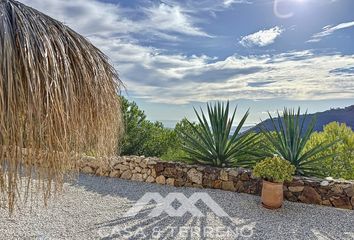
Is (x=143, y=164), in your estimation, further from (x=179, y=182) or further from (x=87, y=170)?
(x=87, y=170)

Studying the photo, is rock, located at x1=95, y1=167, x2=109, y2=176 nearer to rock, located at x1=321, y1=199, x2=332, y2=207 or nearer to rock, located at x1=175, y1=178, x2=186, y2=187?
rock, located at x1=175, y1=178, x2=186, y2=187

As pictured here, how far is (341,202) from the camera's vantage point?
17.3 feet

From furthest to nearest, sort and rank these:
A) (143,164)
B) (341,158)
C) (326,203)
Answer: (143,164) → (341,158) → (326,203)

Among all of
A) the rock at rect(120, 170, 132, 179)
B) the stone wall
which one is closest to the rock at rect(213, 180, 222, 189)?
the stone wall

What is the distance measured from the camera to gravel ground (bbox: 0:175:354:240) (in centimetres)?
392

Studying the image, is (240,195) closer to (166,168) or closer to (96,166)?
(166,168)

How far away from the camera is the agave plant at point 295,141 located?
5.98 metres

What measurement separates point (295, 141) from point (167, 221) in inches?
132

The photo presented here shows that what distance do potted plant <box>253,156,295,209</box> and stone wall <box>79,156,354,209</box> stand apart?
0.59 m

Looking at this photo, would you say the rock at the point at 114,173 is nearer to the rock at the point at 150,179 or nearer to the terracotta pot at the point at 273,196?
the rock at the point at 150,179

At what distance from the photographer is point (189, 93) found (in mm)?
9312

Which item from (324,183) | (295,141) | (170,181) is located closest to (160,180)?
(170,181)

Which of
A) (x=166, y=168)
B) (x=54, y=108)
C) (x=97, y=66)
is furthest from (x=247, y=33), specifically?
(x=54, y=108)

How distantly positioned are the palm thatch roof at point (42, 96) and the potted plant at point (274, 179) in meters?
3.74
